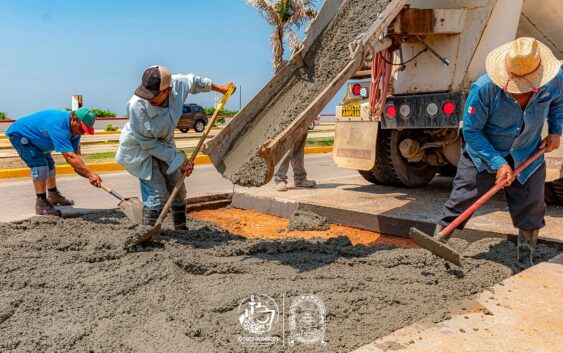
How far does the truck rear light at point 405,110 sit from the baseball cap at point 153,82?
250 centimetres

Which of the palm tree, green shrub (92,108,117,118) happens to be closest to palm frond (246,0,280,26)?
the palm tree

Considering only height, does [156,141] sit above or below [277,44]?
below

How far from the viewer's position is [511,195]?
353cm

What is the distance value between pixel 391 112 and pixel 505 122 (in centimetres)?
219

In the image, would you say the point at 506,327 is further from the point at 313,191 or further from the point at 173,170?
the point at 313,191

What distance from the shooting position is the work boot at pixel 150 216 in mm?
4375

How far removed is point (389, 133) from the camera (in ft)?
20.0

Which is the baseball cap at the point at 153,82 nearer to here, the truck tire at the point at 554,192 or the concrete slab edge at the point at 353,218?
the concrete slab edge at the point at 353,218

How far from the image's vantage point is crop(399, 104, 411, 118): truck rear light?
5.32 meters

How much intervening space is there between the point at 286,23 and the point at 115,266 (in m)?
20.0

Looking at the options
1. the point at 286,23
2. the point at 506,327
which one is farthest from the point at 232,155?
the point at 286,23

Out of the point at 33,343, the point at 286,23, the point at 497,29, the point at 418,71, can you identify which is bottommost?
the point at 33,343

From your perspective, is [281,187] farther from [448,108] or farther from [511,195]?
[511,195]

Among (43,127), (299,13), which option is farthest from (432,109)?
(299,13)
